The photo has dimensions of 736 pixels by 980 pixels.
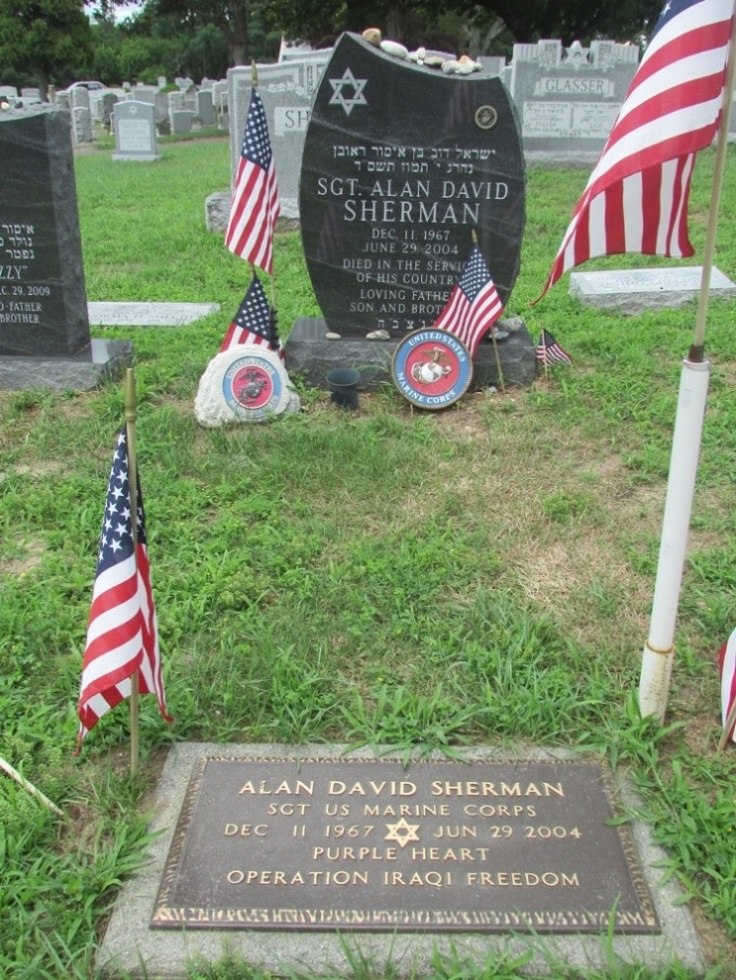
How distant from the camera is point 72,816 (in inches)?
105

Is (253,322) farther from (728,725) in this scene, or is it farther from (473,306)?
(728,725)

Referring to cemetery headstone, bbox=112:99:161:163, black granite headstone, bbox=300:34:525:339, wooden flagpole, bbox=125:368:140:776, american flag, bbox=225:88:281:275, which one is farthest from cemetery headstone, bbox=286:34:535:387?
cemetery headstone, bbox=112:99:161:163

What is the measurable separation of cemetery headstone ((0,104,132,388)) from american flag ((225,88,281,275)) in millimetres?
1075

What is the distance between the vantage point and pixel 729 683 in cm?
282

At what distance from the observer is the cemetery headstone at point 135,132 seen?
60.0 feet

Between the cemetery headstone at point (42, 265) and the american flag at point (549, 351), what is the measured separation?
2714 mm

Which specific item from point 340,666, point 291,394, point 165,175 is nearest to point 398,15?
point 165,175

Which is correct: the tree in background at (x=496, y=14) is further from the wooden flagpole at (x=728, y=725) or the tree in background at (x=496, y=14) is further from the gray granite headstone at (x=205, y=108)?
the wooden flagpole at (x=728, y=725)

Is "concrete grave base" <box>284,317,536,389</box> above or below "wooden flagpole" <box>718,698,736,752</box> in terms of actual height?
above

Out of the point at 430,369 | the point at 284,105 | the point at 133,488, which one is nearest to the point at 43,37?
the point at 284,105

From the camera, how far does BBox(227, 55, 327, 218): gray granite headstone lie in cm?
964

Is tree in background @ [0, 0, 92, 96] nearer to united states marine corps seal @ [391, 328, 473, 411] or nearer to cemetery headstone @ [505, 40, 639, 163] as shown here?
cemetery headstone @ [505, 40, 639, 163]

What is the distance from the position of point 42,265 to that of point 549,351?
127 inches

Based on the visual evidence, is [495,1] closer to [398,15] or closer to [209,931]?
[398,15]
